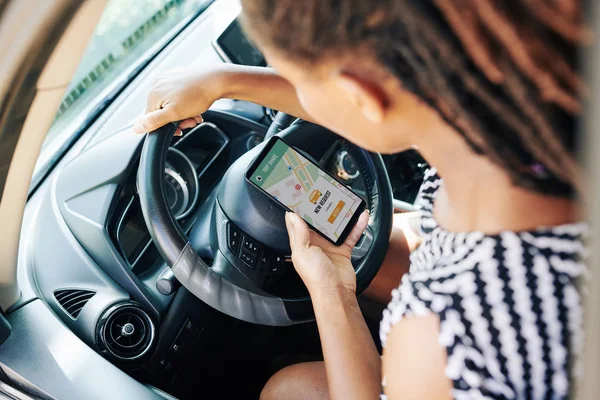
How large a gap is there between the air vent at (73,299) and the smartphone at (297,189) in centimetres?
40

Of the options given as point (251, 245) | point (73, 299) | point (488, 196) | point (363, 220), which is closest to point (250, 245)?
point (251, 245)

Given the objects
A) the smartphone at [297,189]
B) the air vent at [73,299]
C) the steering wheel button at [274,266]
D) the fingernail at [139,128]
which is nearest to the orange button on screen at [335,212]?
the smartphone at [297,189]

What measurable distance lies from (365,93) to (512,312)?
0.96 ft

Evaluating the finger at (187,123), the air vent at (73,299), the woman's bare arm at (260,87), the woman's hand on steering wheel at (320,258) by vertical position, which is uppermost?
the woman's bare arm at (260,87)

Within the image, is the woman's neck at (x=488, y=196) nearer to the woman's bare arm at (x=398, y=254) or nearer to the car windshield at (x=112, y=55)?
the woman's bare arm at (x=398, y=254)

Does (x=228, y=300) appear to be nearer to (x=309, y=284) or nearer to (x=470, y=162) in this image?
(x=309, y=284)

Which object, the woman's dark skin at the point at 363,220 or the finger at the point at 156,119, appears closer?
the woman's dark skin at the point at 363,220

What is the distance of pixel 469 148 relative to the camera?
0.51 m

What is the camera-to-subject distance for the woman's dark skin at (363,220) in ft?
1.65

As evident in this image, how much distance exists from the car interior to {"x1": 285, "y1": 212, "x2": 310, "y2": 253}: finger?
5 centimetres

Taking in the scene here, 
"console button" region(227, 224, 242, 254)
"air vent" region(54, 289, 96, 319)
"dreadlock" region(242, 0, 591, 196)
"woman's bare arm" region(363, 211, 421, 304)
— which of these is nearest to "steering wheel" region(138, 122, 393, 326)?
"console button" region(227, 224, 242, 254)

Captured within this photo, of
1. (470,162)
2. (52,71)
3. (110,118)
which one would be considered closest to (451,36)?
(470,162)

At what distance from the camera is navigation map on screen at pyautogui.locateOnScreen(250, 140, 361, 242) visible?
88 centimetres

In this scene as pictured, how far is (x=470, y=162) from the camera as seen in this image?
577mm
